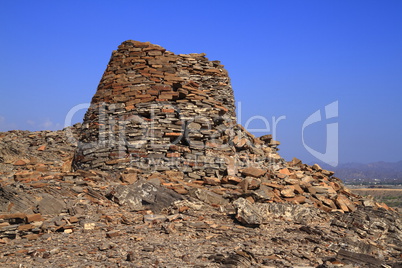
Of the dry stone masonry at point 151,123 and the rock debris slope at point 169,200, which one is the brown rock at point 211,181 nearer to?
the rock debris slope at point 169,200

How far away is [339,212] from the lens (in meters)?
8.55

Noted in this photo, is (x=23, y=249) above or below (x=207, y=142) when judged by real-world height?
below

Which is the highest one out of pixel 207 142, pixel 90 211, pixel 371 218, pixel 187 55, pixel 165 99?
pixel 187 55

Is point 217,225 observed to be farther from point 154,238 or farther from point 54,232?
point 54,232

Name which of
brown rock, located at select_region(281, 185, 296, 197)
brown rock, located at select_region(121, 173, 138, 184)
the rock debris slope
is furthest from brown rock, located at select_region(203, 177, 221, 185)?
brown rock, located at select_region(121, 173, 138, 184)

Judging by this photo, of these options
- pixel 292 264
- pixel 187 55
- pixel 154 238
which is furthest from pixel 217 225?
pixel 187 55

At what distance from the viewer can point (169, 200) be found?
7.39 metres

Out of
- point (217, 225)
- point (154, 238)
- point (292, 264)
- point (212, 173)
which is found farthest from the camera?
point (212, 173)

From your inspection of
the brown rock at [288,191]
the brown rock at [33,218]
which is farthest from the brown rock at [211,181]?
the brown rock at [33,218]

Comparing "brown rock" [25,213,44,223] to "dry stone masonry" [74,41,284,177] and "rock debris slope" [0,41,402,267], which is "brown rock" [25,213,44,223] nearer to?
"rock debris slope" [0,41,402,267]

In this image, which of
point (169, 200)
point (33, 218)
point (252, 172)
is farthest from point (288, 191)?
point (33, 218)

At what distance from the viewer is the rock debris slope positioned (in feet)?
17.5

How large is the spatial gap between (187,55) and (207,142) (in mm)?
4825

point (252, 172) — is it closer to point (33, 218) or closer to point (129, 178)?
point (129, 178)
